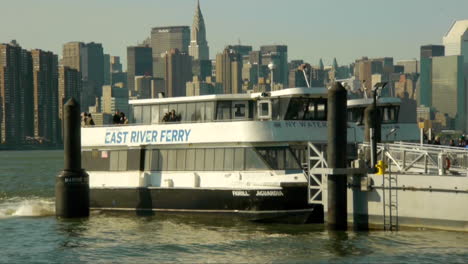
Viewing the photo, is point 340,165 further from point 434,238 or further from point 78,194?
point 78,194

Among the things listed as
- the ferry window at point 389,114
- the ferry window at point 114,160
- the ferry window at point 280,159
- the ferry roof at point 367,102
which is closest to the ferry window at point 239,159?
the ferry window at point 280,159

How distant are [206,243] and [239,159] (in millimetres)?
4656

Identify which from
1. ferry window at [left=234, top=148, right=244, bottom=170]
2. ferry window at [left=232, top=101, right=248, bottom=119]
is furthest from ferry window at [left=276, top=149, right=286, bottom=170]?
ferry window at [left=232, top=101, right=248, bottom=119]

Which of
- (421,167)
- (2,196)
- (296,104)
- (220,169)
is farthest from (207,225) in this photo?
(2,196)

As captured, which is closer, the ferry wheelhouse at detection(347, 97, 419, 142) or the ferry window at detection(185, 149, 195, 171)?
the ferry window at detection(185, 149, 195, 171)

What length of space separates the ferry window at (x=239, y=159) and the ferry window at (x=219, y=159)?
606 millimetres

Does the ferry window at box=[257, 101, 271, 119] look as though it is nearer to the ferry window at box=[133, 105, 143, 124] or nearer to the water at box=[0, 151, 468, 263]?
the water at box=[0, 151, 468, 263]

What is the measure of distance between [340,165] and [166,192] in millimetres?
8225

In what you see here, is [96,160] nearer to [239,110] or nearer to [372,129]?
[239,110]

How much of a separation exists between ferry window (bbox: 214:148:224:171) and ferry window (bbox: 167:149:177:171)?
206cm

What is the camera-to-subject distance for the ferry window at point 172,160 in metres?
37.0

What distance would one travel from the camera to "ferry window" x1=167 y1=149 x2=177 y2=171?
37.0 meters

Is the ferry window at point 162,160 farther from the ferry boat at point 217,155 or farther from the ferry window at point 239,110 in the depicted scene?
the ferry window at point 239,110

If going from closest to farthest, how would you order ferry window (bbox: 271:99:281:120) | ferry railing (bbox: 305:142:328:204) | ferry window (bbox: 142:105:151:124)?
ferry railing (bbox: 305:142:328:204) < ferry window (bbox: 271:99:281:120) < ferry window (bbox: 142:105:151:124)
